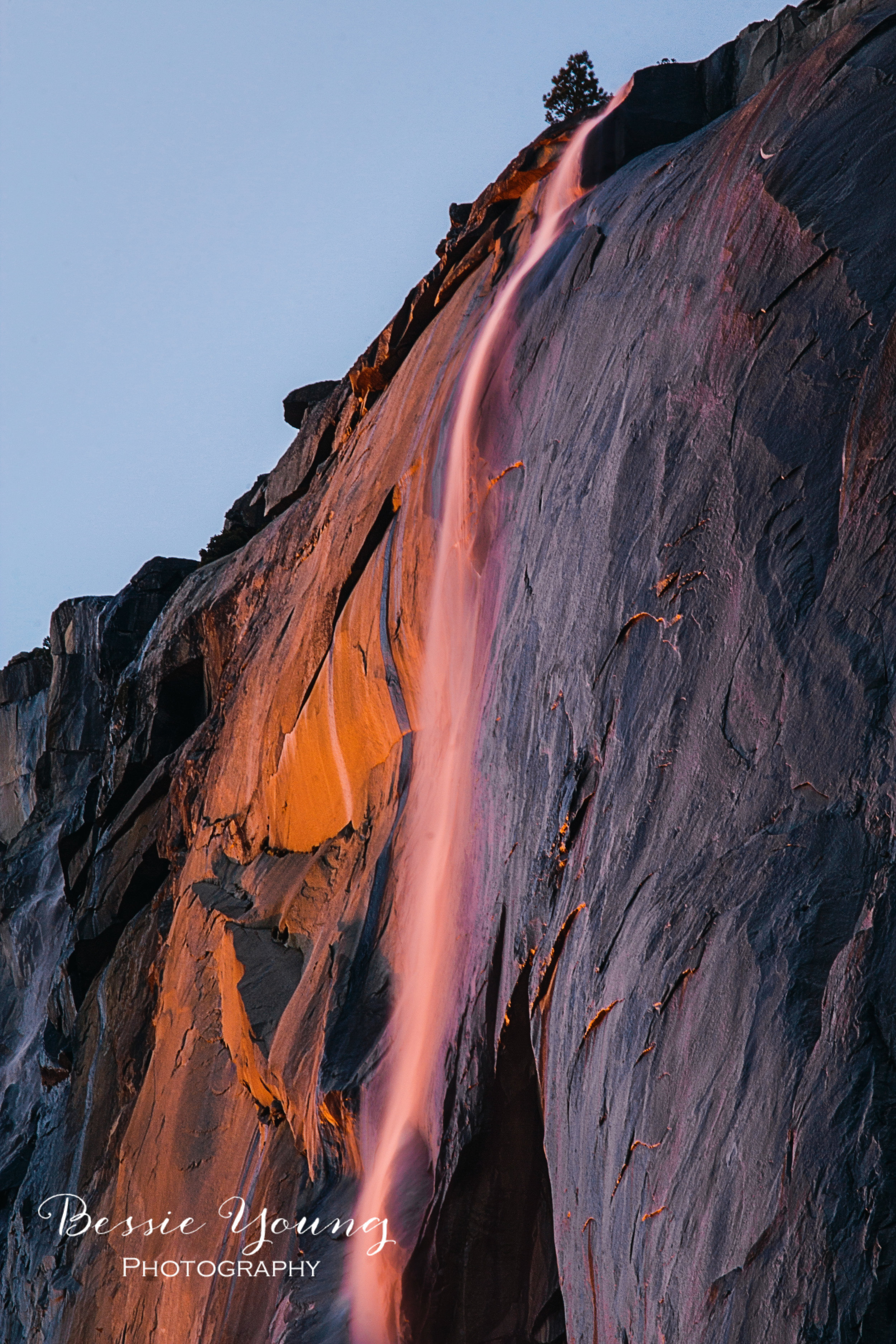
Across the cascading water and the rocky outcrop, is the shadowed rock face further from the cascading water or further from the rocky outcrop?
the rocky outcrop

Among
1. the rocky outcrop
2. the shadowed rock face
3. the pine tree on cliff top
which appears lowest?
the shadowed rock face

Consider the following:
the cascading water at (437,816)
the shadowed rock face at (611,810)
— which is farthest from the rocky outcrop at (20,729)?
the cascading water at (437,816)

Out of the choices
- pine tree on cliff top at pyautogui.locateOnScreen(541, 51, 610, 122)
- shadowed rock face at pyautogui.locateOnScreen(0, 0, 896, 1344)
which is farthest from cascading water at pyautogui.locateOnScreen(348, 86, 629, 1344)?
pine tree on cliff top at pyautogui.locateOnScreen(541, 51, 610, 122)

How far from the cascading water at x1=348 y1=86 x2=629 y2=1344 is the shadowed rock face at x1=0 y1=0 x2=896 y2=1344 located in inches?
6.9

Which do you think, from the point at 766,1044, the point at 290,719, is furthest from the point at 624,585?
the point at 290,719

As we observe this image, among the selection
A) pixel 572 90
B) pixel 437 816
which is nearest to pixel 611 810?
pixel 437 816

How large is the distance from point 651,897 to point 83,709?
2029cm

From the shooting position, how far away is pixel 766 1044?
440 centimetres

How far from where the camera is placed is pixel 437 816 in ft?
29.7

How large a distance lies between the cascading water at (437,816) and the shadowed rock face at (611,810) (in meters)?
0.17

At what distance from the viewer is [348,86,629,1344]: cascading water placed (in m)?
7.80

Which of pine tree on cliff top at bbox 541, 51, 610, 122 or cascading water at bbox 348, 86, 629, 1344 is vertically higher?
pine tree on cliff top at bbox 541, 51, 610, 122

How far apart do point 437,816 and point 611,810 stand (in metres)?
2.97

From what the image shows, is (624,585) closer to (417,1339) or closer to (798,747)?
(798,747)
